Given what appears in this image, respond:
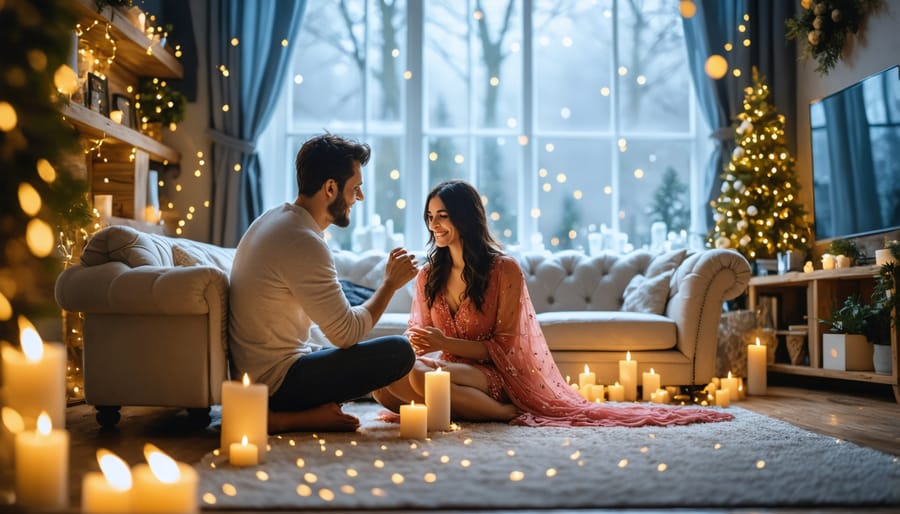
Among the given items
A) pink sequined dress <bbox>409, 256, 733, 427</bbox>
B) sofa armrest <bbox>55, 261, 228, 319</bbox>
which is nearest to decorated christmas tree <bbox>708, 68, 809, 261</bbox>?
pink sequined dress <bbox>409, 256, 733, 427</bbox>

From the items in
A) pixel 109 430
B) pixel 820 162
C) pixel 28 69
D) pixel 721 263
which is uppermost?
pixel 820 162

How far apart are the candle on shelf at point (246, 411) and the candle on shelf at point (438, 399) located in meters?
0.67

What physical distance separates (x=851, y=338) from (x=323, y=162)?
3.09 meters

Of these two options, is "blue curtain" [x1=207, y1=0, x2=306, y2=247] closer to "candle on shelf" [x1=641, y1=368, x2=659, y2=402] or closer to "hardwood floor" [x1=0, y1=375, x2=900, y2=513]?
"hardwood floor" [x1=0, y1=375, x2=900, y2=513]

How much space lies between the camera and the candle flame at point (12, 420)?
1576 mm

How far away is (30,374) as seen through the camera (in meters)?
1.55

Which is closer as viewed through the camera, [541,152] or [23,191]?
[23,191]

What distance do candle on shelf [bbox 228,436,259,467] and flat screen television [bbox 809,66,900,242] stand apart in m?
3.73

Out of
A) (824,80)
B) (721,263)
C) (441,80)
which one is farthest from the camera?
(441,80)

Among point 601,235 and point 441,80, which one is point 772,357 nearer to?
point 601,235

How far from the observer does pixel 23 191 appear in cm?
154

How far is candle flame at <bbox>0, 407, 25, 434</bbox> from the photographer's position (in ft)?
5.17

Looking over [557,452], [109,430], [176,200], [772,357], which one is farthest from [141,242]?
[772,357]

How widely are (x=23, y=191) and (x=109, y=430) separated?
1.60 metres
